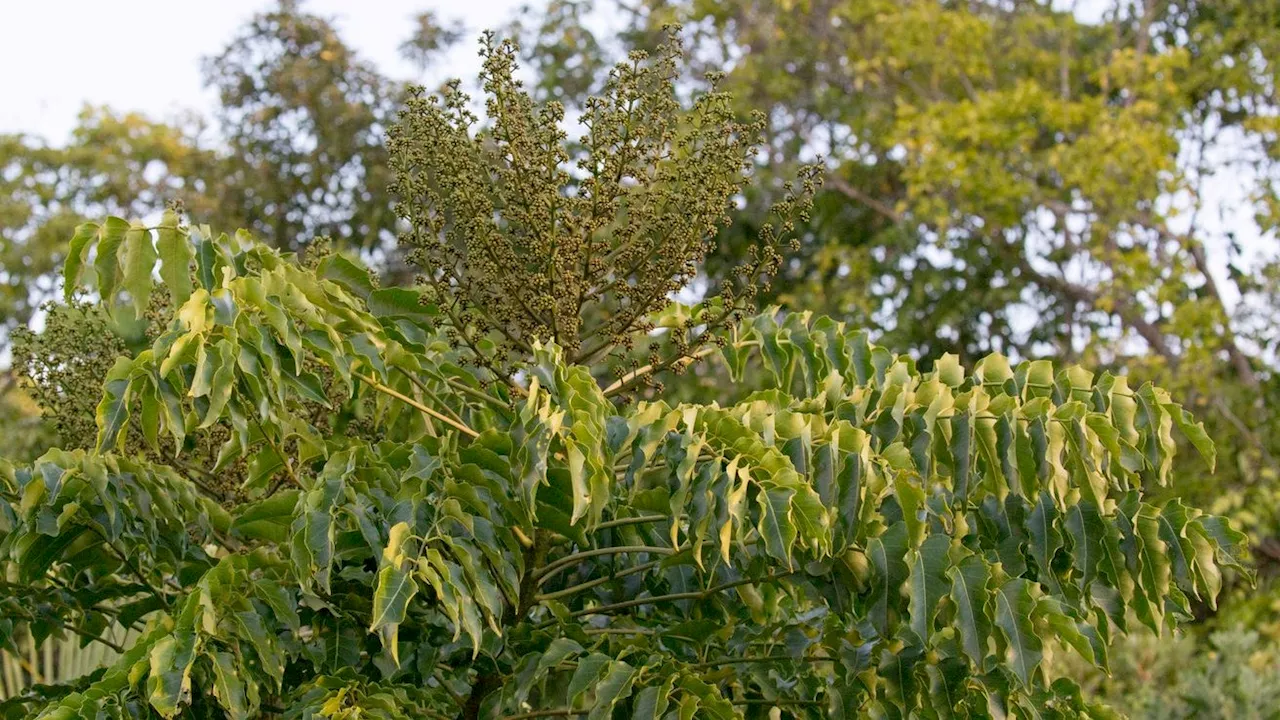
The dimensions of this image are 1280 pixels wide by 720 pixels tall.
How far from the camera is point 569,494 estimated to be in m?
2.63

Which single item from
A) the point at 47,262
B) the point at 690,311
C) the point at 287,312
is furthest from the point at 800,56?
the point at 287,312

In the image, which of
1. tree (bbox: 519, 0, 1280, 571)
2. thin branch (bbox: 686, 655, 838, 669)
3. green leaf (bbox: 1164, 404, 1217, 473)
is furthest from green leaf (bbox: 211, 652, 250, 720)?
tree (bbox: 519, 0, 1280, 571)

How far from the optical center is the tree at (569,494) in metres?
2.36

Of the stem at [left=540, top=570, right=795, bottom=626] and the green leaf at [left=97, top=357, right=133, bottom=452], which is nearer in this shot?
the green leaf at [left=97, top=357, right=133, bottom=452]

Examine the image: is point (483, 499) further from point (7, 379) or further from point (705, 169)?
point (7, 379)

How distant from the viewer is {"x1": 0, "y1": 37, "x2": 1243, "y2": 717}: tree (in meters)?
2.36

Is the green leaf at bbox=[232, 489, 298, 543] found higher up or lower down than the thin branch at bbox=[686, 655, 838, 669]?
higher up

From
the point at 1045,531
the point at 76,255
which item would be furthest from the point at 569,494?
the point at 76,255

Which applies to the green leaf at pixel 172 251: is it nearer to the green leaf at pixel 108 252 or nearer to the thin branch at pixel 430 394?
the green leaf at pixel 108 252

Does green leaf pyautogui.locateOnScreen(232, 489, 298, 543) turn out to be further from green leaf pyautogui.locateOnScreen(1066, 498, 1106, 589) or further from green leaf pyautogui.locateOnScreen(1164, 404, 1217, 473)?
green leaf pyautogui.locateOnScreen(1164, 404, 1217, 473)

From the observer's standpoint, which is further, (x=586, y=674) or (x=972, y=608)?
(x=586, y=674)

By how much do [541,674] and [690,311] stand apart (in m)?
1.00

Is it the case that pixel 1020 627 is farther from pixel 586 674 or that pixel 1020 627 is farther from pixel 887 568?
pixel 586 674

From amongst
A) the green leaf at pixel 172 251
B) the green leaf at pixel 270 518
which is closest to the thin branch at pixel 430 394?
the green leaf at pixel 270 518
